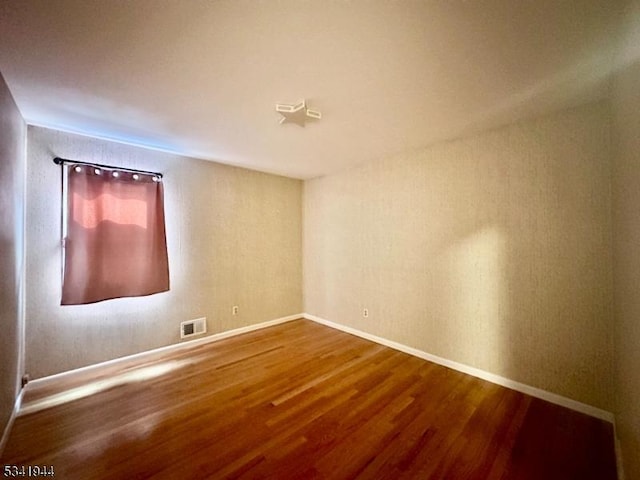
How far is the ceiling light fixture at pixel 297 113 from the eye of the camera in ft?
6.31

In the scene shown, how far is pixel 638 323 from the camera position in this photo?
1079 millimetres

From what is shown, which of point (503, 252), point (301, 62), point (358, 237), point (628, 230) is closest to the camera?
point (628, 230)

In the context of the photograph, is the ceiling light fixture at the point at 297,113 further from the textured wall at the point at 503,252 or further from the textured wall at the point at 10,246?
the textured wall at the point at 10,246

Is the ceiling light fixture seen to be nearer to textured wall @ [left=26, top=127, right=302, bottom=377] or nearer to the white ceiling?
the white ceiling

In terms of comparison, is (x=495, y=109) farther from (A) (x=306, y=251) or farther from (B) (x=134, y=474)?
(B) (x=134, y=474)

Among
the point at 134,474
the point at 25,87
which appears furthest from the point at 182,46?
the point at 134,474

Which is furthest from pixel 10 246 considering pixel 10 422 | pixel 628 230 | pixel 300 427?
pixel 628 230

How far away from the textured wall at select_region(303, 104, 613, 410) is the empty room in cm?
2

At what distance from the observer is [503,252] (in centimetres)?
229

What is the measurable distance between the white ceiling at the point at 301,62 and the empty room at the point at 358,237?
0.02 metres

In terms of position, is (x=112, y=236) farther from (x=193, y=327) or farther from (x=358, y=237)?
(x=358, y=237)

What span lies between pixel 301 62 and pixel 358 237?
2439 millimetres

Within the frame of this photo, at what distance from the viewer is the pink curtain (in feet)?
7.97

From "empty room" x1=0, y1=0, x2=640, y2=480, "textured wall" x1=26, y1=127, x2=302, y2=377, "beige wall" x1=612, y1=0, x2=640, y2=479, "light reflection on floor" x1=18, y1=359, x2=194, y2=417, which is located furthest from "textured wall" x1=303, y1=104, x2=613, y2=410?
"light reflection on floor" x1=18, y1=359, x2=194, y2=417
